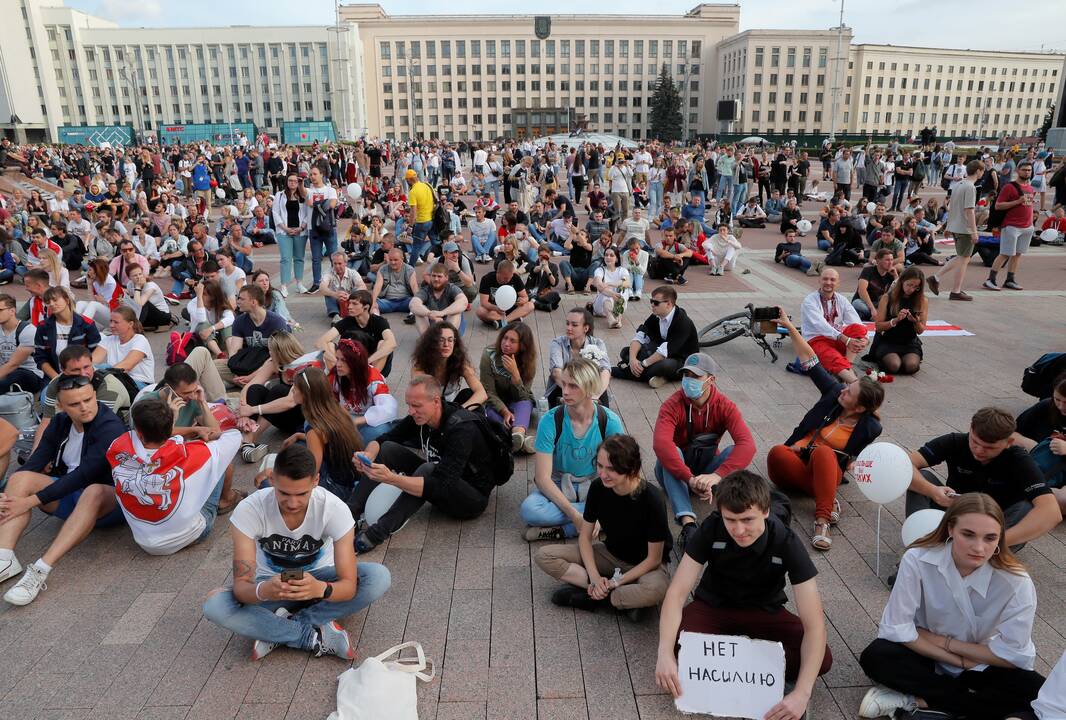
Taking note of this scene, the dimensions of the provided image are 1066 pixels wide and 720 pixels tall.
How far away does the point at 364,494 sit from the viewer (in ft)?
16.3

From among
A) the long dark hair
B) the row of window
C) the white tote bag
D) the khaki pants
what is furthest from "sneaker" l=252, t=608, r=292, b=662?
the row of window

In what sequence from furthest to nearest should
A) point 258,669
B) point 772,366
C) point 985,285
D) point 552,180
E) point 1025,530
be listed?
point 552,180 < point 985,285 < point 772,366 < point 1025,530 < point 258,669

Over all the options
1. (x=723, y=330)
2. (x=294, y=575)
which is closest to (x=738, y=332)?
(x=723, y=330)

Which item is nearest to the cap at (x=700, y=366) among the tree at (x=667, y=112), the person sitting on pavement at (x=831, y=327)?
the person sitting on pavement at (x=831, y=327)

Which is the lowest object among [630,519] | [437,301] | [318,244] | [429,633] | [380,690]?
[429,633]

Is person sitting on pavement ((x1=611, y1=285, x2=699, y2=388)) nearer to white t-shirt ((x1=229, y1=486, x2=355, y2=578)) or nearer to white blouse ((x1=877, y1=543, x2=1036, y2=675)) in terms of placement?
white blouse ((x1=877, y1=543, x2=1036, y2=675))

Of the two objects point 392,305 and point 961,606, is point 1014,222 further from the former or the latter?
point 961,606

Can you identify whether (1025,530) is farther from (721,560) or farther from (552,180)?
(552,180)

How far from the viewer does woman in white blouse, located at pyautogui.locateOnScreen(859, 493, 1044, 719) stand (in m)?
3.08

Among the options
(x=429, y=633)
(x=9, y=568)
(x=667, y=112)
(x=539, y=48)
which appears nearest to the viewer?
(x=429, y=633)

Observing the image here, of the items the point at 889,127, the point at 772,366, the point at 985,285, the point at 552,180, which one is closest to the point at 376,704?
the point at 772,366

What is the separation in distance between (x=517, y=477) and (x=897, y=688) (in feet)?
10.6

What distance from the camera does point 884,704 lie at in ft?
10.6

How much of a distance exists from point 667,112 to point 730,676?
4154 inches
